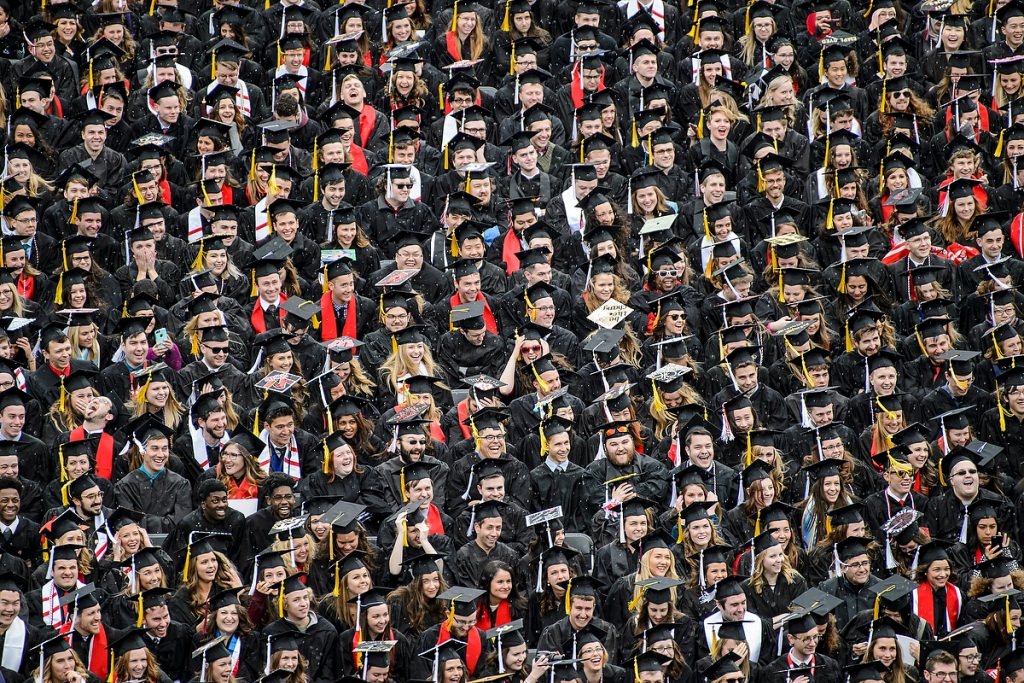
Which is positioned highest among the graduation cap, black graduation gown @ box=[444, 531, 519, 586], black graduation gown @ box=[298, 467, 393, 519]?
black graduation gown @ box=[298, 467, 393, 519]

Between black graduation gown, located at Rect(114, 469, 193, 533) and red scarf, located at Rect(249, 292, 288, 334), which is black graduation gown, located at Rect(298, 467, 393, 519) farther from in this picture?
red scarf, located at Rect(249, 292, 288, 334)

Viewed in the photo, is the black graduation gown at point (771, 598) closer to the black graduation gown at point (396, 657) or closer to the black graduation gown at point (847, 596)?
the black graduation gown at point (847, 596)

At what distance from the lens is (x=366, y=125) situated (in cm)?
1530

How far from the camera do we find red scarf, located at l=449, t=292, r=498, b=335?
13.5 m

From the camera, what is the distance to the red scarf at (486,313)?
44.2ft

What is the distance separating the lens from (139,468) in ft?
40.1

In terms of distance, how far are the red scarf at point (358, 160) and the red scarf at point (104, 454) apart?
333 centimetres

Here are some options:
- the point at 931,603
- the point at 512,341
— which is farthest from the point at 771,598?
the point at 512,341

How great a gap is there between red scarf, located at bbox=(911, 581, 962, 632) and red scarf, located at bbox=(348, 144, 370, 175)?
525cm

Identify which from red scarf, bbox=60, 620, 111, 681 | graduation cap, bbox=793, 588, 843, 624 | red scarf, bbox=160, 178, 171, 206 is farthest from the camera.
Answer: red scarf, bbox=160, 178, 171, 206

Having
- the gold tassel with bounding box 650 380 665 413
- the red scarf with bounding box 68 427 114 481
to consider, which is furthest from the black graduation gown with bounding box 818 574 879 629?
the red scarf with bounding box 68 427 114 481

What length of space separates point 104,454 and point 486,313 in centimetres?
264

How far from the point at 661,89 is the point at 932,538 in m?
4.54

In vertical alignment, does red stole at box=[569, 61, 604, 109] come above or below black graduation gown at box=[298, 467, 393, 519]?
above
